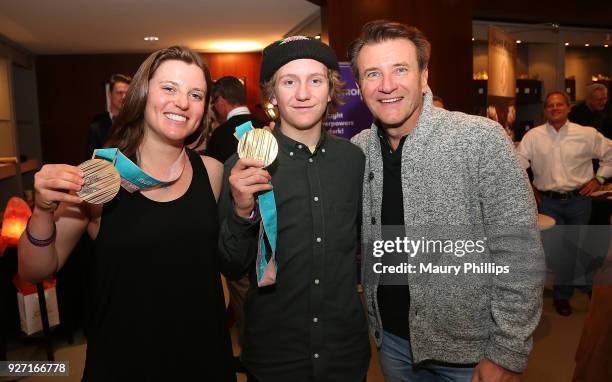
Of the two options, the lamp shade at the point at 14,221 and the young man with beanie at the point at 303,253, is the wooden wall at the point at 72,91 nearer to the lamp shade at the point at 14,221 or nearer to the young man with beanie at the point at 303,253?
the lamp shade at the point at 14,221

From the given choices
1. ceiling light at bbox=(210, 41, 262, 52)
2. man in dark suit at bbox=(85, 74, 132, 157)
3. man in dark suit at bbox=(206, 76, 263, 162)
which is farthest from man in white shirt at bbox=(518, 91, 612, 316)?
ceiling light at bbox=(210, 41, 262, 52)

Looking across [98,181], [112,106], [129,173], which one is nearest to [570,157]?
[112,106]

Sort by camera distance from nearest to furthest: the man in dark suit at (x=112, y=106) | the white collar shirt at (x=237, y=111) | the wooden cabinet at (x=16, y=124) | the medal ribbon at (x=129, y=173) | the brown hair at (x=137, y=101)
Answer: the medal ribbon at (x=129, y=173) → the brown hair at (x=137, y=101) → the white collar shirt at (x=237, y=111) → the man in dark suit at (x=112, y=106) → the wooden cabinet at (x=16, y=124)

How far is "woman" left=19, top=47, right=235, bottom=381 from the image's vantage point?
1.42m

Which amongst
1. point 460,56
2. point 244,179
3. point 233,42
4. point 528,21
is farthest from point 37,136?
point 244,179

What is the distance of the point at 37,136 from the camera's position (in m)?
10.2

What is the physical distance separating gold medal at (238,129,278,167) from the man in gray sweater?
1.44 feet

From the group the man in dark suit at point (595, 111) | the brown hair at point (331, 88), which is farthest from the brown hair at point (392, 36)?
the man in dark suit at point (595, 111)

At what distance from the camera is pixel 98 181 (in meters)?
1.26

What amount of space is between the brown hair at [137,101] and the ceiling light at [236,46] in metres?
8.22

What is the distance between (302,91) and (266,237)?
1.65 ft

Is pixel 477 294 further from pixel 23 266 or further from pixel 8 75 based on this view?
pixel 8 75

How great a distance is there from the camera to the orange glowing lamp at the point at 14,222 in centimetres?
329

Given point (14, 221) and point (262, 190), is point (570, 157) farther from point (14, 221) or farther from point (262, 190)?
point (14, 221)
